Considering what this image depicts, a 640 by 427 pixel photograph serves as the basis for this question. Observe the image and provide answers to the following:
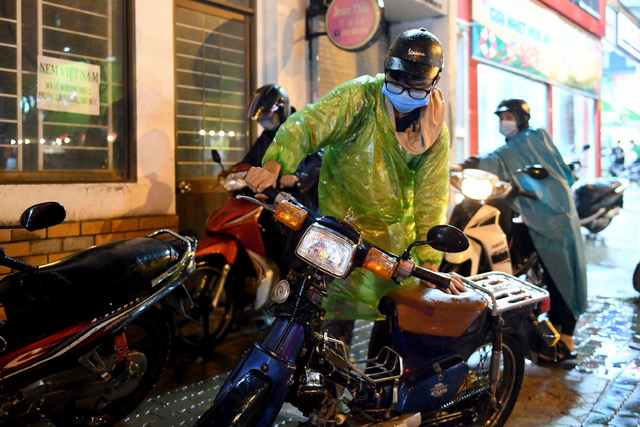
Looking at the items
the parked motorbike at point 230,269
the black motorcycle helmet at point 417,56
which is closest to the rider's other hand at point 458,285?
the black motorcycle helmet at point 417,56

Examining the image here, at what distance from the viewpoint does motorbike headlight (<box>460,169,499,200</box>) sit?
4.55m

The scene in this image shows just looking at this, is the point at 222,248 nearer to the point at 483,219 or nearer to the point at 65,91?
the point at 65,91

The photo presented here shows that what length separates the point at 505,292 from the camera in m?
3.23

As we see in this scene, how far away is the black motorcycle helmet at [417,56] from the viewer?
280 cm

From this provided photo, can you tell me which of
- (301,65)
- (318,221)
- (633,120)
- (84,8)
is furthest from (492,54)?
(633,120)

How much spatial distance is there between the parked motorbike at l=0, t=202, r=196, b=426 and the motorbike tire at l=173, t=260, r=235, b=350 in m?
1.05

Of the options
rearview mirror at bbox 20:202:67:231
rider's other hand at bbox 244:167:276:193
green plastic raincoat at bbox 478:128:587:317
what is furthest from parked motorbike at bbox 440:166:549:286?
rearview mirror at bbox 20:202:67:231

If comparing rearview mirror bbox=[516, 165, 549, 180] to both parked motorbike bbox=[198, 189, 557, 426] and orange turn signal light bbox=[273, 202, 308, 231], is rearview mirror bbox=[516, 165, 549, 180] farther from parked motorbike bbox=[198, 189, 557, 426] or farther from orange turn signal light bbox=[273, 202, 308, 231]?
orange turn signal light bbox=[273, 202, 308, 231]

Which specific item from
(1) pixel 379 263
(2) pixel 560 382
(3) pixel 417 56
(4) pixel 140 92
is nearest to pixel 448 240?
(1) pixel 379 263

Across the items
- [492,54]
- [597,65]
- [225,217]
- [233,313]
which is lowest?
[233,313]

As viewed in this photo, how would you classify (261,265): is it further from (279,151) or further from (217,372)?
(279,151)

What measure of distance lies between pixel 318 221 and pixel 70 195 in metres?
3.20

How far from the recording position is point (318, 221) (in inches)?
92.8

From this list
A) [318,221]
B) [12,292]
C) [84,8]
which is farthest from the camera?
[84,8]
